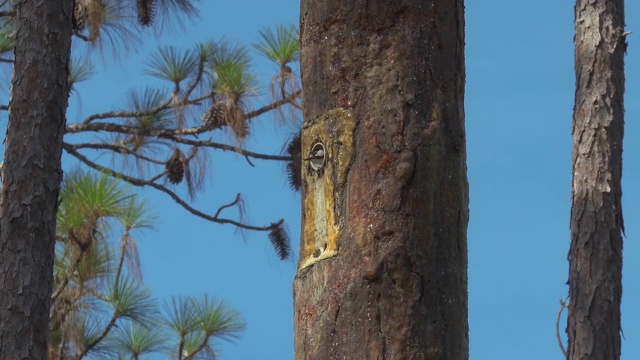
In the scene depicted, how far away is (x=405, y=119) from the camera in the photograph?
1.72 meters

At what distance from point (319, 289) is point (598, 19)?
5.06 m

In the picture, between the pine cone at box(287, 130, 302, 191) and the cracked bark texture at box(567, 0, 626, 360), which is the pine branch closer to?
the pine cone at box(287, 130, 302, 191)

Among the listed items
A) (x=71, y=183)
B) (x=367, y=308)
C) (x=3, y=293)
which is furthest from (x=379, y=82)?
(x=71, y=183)

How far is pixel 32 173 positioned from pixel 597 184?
305 cm

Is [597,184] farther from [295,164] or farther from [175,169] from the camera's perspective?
[175,169]

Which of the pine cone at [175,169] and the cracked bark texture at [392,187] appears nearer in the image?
the cracked bark texture at [392,187]

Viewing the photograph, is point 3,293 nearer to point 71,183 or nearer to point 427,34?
point 71,183

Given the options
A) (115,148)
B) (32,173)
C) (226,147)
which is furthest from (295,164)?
(32,173)

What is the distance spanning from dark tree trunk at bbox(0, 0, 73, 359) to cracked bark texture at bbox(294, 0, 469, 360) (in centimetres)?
238

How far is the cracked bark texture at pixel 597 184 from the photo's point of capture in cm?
585

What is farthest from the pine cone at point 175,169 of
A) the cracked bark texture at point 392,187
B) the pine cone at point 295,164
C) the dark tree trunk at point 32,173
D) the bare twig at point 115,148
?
the cracked bark texture at point 392,187

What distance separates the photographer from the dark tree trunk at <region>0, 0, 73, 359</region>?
3.96 meters

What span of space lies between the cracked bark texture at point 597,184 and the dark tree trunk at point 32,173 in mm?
2716

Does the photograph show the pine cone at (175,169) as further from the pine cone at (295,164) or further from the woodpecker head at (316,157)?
the woodpecker head at (316,157)
